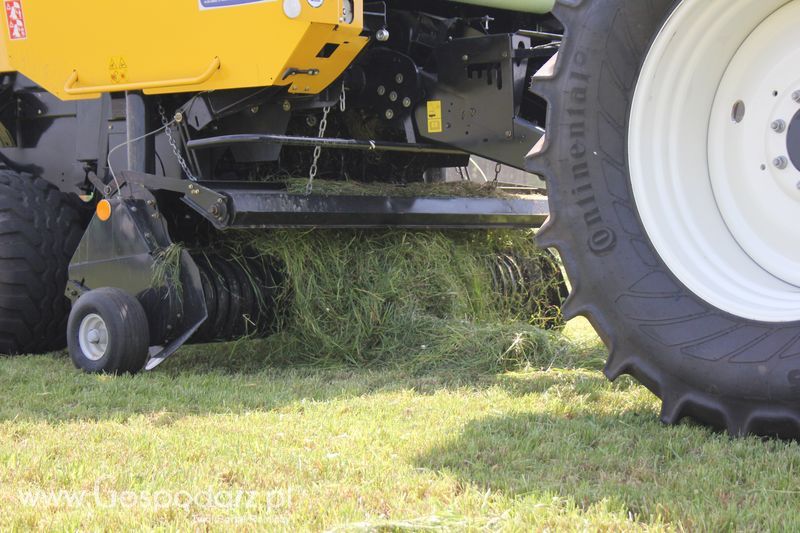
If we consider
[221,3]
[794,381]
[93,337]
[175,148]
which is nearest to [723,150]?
[794,381]

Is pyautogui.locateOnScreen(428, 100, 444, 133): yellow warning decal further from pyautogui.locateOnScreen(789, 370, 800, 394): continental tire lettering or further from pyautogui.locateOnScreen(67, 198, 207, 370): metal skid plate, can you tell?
pyautogui.locateOnScreen(789, 370, 800, 394): continental tire lettering

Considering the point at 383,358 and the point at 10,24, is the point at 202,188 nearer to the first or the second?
the point at 383,358

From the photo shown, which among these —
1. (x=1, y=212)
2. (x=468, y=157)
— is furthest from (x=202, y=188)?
(x=468, y=157)

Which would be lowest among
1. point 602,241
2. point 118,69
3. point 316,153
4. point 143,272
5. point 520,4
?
point 143,272

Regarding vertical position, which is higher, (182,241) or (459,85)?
(459,85)

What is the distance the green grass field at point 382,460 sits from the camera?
81.4 inches

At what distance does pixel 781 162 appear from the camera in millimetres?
2662

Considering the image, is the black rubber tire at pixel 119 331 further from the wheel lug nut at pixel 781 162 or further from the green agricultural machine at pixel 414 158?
the wheel lug nut at pixel 781 162

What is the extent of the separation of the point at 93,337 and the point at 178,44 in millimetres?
1268

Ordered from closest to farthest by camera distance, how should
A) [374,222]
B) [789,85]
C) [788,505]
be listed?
[788,505], [789,85], [374,222]

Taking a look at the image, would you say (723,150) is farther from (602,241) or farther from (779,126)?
(602,241)

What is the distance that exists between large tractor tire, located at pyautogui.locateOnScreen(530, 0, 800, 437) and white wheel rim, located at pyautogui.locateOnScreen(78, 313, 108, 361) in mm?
2129

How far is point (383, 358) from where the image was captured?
4234 millimetres

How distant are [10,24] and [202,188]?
1.60m
